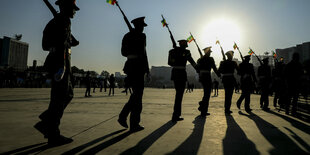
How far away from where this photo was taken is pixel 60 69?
2.51 meters

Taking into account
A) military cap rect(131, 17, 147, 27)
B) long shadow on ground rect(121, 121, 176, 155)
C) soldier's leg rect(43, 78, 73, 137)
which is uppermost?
military cap rect(131, 17, 147, 27)

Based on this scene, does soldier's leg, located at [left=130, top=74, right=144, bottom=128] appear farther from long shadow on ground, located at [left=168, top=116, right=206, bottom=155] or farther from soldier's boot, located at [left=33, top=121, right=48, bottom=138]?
soldier's boot, located at [left=33, top=121, right=48, bottom=138]

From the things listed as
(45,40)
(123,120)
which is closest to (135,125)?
(123,120)

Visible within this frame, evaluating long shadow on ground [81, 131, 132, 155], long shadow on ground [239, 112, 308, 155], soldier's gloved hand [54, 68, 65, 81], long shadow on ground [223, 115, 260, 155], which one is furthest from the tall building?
long shadow on ground [239, 112, 308, 155]

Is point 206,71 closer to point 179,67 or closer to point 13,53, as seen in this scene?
point 179,67

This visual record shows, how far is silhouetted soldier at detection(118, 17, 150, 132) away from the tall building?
131 m

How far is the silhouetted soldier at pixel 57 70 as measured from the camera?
247cm

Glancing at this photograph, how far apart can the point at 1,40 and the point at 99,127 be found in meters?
145

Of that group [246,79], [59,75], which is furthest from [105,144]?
[246,79]

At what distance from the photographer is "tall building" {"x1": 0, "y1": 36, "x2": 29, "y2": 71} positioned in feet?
379

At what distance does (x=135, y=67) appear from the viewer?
11.2 feet

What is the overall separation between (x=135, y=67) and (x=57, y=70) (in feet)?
4.25

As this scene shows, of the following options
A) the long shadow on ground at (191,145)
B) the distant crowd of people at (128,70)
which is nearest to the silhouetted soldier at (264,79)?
the distant crowd of people at (128,70)

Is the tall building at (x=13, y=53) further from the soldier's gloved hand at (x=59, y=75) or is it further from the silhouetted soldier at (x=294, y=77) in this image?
the silhouetted soldier at (x=294, y=77)
